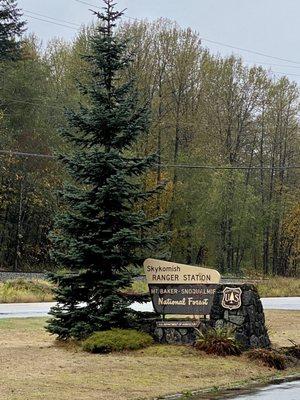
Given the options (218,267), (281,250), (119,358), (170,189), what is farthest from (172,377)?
(281,250)

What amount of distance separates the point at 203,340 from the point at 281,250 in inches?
2177

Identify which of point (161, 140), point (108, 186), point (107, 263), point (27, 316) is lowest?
point (27, 316)

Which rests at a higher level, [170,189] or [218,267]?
[170,189]

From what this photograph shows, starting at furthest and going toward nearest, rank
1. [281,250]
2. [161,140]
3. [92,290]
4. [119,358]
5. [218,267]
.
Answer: [281,250] → [218,267] → [161,140] → [92,290] → [119,358]

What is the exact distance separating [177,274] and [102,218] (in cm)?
195

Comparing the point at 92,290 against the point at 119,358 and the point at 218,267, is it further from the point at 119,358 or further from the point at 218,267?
the point at 218,267

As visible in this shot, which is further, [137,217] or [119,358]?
[137,217]

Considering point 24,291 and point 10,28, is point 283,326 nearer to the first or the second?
point 24,291

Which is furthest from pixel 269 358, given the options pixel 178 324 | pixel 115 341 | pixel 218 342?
pixel 115 341

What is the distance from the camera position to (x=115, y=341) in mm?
15328

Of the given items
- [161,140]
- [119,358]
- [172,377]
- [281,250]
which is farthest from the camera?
[281,250]

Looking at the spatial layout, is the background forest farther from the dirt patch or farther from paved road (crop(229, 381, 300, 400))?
paved road (crop(229, 381, 300, 400))

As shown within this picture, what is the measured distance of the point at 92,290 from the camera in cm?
1656

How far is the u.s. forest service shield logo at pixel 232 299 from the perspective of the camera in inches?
621
